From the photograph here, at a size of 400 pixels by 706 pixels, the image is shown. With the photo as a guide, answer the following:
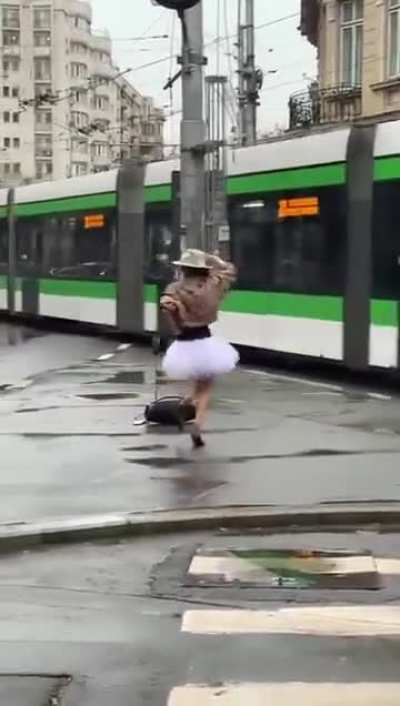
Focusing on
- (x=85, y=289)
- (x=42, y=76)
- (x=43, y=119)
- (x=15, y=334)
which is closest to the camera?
(x=85, y=289)

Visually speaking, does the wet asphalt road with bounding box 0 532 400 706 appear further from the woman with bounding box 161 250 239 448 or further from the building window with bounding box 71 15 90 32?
the building window with bounding box 71 15 90 32

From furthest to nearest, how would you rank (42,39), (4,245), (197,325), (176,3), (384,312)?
(42,39)
(4,245)
(384,312)
(176,3)
(197,325)

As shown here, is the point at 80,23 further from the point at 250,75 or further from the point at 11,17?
the point at 250,75

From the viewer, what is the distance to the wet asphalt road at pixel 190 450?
850cm

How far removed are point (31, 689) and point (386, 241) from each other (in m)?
10.8

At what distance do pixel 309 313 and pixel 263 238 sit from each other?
5.93 ft

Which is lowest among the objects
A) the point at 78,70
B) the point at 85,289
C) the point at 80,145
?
the point at 85,289

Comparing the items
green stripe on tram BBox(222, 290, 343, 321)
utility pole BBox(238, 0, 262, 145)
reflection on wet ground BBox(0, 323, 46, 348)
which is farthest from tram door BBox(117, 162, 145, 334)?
utility pole BBox(238, 0, 262, 145)

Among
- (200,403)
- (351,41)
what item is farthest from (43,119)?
(200,403)

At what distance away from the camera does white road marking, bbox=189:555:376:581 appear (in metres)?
6.60

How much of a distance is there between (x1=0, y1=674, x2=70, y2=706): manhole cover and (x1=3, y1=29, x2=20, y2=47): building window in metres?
135

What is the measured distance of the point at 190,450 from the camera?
10414 mm

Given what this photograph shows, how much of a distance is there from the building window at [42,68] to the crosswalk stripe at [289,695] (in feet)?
457

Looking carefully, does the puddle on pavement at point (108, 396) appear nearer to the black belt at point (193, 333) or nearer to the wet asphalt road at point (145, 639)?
the black belt at point (193, 333)
